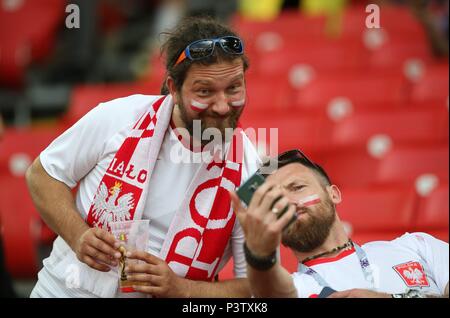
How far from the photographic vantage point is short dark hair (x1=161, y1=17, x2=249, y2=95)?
2.43 meters

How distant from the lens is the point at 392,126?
469cm

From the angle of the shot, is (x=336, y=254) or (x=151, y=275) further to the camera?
(x=336, y=254)

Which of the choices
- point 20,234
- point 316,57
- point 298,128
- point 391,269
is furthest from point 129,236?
point 316,57

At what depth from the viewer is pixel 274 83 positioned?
530 centimetres

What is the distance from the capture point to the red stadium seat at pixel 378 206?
11.9 feet

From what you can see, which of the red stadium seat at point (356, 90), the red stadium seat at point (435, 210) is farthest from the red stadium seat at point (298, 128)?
the red stadium seat at point (435, 210)

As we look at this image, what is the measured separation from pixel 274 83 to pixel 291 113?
1.61ft

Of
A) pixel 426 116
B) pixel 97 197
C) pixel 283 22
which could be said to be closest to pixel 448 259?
pixel 97 197

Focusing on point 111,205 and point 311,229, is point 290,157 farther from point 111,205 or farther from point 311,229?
point 111,205

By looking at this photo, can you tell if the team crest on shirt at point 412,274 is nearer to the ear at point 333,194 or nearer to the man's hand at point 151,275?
the ear at point 333,194

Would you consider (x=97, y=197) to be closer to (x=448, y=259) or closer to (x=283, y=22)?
(x=448, y=259)

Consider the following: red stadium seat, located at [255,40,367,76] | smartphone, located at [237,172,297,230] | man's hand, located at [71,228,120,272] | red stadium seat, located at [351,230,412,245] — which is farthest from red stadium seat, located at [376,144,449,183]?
smartphone, located at [237,172,297,230]

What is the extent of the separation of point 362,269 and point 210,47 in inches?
29.1

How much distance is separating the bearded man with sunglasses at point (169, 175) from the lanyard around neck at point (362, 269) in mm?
176
